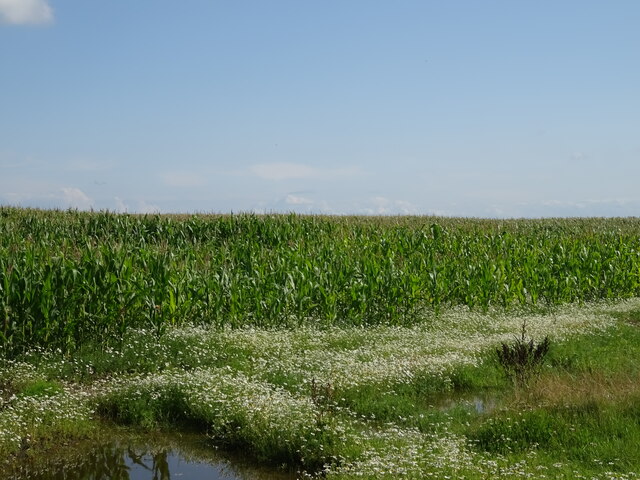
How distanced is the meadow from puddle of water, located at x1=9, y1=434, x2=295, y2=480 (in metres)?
0.27

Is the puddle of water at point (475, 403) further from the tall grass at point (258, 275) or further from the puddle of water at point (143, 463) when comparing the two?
the tall grass at point (258, 275)

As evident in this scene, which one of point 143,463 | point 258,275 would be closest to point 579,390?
point 143,463

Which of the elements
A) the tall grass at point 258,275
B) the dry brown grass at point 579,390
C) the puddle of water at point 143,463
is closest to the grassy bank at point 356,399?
the dry brown grass at point 579,390

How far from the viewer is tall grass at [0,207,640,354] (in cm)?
1596

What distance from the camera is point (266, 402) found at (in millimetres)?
11250

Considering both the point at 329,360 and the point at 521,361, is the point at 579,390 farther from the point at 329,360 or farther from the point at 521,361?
the point at 329,360

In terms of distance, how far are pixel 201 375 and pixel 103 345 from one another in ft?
12.7

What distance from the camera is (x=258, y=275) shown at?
20.0m

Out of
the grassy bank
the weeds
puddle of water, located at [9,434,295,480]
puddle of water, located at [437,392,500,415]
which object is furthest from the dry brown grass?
puddle of water, located at [9,434,295,480]

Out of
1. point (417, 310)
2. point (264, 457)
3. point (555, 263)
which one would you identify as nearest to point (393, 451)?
point (264, 457)

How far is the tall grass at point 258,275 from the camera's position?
16.0 m

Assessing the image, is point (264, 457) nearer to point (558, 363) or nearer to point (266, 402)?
point (266, 402)

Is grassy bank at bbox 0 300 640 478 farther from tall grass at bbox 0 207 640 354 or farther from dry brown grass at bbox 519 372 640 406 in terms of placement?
tall grass at bbox 0 207 640 354

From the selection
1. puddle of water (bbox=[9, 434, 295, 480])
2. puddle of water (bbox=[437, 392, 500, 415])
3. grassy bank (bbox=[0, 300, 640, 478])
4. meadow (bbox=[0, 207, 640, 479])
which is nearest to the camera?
grassy bank (bbox=[0, 300, 640, 478])
